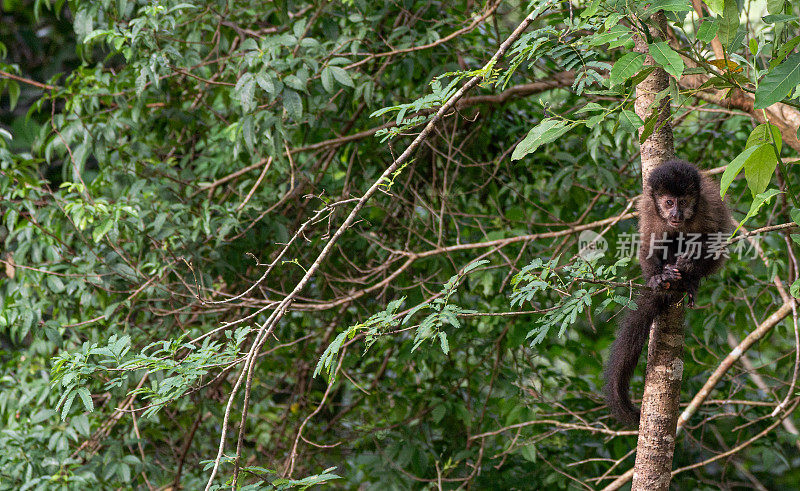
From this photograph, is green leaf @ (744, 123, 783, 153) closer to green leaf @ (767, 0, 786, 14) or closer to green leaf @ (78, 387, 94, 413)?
green leaf @ (767, 0, 786, 14)

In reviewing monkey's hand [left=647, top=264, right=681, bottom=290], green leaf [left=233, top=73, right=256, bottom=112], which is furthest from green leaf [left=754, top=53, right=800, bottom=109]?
green leaf [left=233, top=73, right=256, bottom=112]

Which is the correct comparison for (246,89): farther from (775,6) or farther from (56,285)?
(775,6)

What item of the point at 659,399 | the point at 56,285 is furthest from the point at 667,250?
the point at 56,285

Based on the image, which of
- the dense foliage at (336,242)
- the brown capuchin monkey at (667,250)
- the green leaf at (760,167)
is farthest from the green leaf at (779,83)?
the dense foliage at (336,242)

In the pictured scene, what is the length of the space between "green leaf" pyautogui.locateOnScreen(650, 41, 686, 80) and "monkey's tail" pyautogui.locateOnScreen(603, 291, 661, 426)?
1281 millimetres

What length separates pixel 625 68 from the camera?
5.64ft

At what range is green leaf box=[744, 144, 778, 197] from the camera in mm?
1602

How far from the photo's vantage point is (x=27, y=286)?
3.70 m

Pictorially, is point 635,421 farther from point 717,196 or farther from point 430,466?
point 430,466

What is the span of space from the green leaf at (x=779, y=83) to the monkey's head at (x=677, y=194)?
1147 millimetres

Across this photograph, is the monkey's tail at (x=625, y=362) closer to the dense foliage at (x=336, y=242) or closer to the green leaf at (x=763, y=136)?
the dense foliage at (x=336, y=242)

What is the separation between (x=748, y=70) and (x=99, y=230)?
273 centimetres

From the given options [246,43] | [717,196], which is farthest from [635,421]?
[246,43]

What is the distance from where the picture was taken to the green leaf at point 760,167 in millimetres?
1602
